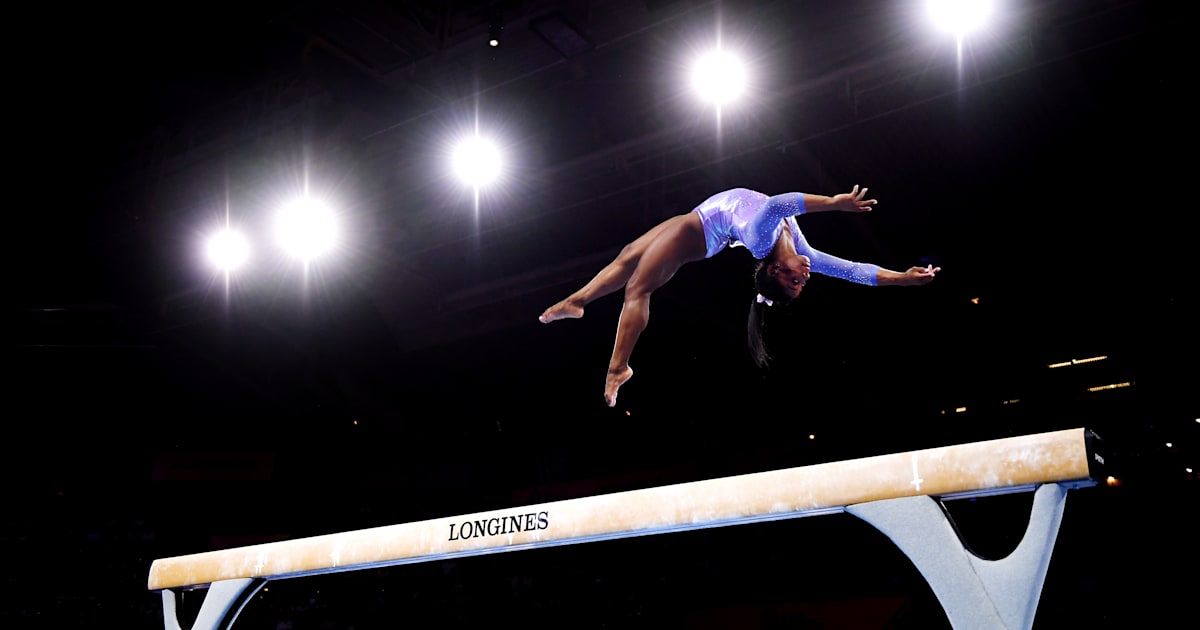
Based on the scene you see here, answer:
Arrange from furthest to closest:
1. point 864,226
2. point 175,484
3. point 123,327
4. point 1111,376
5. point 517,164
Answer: point 175,484, point 123,327, point 1111,376, point 517,164, point 864,226

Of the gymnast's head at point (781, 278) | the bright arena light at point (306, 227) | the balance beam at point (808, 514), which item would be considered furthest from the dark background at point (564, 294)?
the gymnast's head at point (781, 278)

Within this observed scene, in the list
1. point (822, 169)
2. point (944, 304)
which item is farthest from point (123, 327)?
point (944, 304)

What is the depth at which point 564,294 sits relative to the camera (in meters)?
6.86

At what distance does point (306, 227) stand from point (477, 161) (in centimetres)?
169

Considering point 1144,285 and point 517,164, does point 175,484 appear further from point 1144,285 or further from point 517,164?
point 1144,285

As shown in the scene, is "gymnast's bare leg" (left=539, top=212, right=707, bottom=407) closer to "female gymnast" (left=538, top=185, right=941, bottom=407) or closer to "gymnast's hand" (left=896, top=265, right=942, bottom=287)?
"female gymnast" (left=538, top=185, right=941, bottom=407)

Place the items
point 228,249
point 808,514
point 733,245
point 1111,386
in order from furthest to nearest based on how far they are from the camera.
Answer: point 228,249 < point 1111,386 < point 733,245 < point 808,514

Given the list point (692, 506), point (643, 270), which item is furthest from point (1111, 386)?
point (692, 506)

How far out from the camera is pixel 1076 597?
5.77m

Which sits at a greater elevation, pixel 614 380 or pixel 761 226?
pixel 761 226

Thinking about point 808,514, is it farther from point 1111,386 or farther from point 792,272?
point 1111,386

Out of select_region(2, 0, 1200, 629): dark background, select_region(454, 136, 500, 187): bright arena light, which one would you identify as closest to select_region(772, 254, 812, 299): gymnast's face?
select_region(2, 0, 1200, 629): dark background

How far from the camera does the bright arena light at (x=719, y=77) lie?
5012mm

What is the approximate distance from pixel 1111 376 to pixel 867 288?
2.20 m
